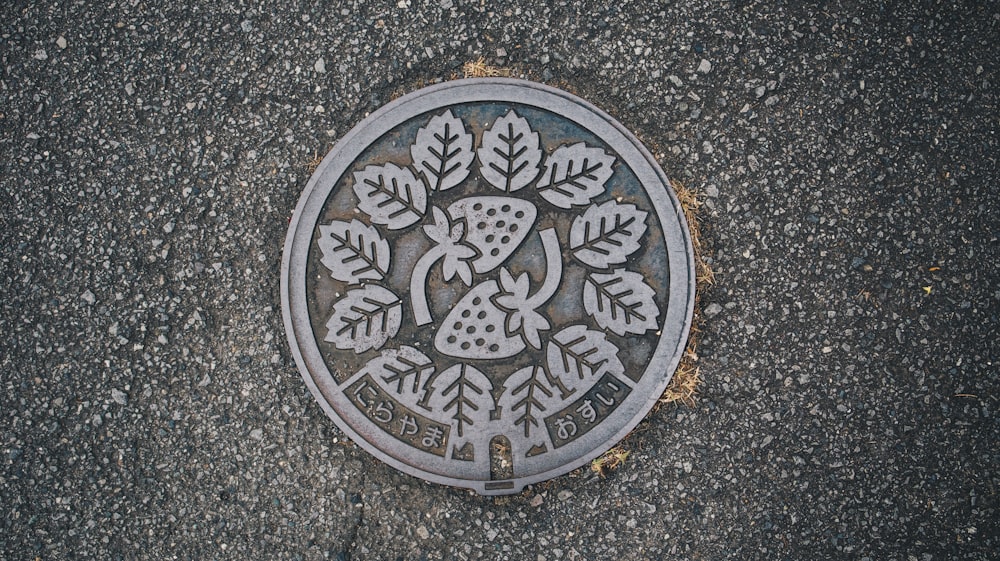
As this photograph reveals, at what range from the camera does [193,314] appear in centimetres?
225

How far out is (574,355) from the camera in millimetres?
2197

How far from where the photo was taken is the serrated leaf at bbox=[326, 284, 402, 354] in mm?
2211

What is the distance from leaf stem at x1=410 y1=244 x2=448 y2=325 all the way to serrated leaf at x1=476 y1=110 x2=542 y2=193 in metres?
0.33

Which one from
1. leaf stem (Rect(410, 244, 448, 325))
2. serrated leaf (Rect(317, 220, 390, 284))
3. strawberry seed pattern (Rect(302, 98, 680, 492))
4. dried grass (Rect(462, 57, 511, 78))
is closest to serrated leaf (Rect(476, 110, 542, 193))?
strawberry seed pattern (Rect(302, 98, 680, 492))

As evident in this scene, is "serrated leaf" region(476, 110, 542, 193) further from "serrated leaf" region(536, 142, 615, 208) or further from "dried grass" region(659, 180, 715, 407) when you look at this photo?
"dried grass" region(659, 180, 715, 407)

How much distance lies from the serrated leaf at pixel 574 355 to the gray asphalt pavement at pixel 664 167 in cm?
31

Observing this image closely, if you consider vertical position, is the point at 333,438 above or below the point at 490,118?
below

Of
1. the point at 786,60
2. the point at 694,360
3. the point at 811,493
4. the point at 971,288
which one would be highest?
the point at 786,60

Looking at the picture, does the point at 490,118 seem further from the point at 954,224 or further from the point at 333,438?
the point at 954,224

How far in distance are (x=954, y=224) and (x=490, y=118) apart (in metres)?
1.71

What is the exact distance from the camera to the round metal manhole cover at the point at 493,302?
7.20ft

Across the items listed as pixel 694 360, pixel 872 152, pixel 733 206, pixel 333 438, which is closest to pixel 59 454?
pixel 333 438

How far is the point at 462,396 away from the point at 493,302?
0.34 m

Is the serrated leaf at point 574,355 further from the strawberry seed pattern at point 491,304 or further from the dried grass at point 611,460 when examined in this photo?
the dried grass at point 611,460
